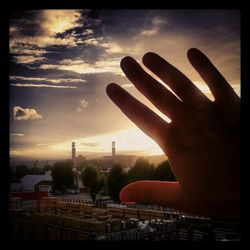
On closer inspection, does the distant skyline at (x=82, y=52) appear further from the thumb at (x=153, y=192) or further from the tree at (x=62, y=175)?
the thumb at (x=153, y=192)

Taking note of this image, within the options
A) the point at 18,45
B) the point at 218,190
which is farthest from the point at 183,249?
the point at 18,45

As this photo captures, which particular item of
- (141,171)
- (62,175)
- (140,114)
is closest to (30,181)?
(62,175)

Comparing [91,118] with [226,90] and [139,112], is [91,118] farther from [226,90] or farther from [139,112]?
[226,90]

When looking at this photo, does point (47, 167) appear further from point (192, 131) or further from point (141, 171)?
point (192, 131)

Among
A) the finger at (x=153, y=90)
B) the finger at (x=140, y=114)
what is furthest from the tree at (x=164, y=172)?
the finger at (x=153, y=90)

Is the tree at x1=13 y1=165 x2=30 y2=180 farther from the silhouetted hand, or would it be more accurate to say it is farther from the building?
the silhouetted hand

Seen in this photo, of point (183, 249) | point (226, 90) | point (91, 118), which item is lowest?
point (183, 249)
